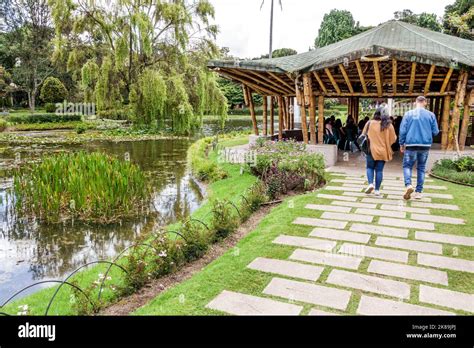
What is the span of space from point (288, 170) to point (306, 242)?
3519 millimetres

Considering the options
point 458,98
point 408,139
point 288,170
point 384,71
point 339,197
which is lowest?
point 339,197

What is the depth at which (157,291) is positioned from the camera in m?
3.92

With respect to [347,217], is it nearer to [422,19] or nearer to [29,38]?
[422,19]

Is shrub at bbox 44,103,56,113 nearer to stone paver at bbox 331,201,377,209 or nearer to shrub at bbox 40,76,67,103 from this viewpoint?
shrub at bbox 40,76,67,103

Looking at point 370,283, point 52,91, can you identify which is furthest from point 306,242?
point 52,91

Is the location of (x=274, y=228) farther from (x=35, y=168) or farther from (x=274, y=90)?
(x=274, y=90)

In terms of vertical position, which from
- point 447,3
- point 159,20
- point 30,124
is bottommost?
point 30,124

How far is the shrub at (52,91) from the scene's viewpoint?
35219mm

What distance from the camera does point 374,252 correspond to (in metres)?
4.40

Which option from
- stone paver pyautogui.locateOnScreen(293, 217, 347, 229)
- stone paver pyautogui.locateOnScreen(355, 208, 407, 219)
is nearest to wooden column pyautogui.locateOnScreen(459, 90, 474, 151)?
stone paver pyautogui.locateOnScreen(355, 208, 407, 219)

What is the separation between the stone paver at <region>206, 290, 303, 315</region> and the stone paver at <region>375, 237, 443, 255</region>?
6.19 feet

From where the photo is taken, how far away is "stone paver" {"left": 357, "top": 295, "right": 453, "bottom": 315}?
312 centimetres
